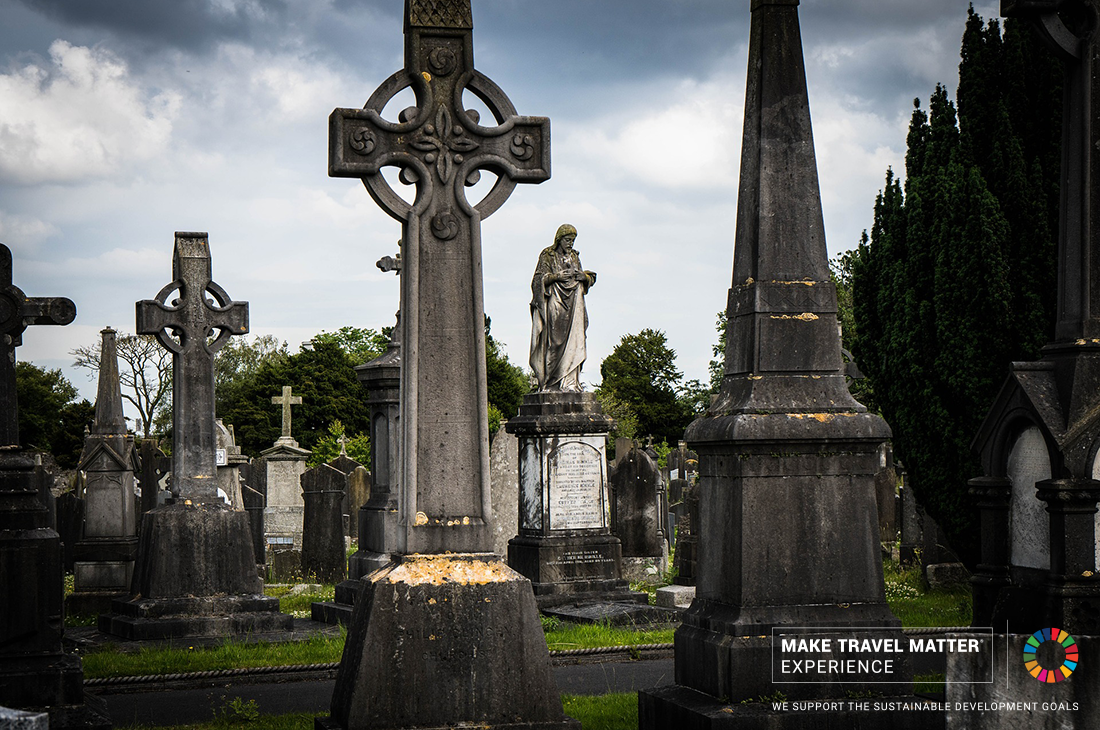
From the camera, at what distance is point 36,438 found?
5238 cm

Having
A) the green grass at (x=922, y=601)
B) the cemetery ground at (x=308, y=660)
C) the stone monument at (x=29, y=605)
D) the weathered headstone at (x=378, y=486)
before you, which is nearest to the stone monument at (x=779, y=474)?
the cemetery ground at (x=308, y=660)

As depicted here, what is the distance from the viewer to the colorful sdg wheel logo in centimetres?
496

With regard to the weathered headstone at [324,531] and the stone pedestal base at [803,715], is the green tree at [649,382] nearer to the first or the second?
the weathered headstone at [324,531]

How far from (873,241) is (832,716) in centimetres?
907

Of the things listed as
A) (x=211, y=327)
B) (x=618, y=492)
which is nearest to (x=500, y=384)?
(x=618, y=492)

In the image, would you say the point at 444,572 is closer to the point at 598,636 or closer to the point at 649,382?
the point at 598,636

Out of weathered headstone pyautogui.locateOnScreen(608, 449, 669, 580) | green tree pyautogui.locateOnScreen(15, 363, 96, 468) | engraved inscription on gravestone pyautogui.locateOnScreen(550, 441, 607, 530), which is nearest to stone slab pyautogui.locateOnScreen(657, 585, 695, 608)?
engraved inscription on gravestone pyautogui.locateOnScreen(550, 441, 607, 530)

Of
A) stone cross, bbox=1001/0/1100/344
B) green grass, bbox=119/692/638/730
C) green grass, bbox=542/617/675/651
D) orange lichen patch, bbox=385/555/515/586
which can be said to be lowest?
green grass, bbox=542/617/675/651

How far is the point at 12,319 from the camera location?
291 inches

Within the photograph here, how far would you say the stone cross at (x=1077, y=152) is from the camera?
6719 millimetres

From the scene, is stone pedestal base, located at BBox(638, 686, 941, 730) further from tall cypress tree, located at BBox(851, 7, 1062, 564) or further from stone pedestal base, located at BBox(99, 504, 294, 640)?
stone pedestal base, located at BBox(99, 504, 294, 640)

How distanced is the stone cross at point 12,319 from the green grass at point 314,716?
2.19 meters

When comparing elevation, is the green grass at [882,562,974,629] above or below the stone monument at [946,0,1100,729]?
below

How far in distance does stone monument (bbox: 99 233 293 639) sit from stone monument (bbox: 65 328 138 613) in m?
2.79
